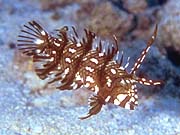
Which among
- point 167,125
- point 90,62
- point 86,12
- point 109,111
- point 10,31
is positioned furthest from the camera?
point 86,12

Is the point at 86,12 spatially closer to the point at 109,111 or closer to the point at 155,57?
the point at 155,57

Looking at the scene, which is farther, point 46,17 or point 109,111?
point 46,17

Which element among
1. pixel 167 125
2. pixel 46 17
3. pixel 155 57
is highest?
pixel 46 17

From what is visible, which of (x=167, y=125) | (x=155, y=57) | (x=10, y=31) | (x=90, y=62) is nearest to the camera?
(x=90, y=62)

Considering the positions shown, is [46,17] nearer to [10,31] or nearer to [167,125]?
[10,31]

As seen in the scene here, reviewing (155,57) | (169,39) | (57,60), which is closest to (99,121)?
(57,60)

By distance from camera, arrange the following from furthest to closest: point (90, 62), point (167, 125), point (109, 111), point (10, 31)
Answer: point (10, 31) < point (109, 111) < point (167, 125) < point (90, 62)

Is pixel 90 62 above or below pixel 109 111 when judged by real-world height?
above

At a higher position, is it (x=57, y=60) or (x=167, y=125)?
(x=57, y=60)

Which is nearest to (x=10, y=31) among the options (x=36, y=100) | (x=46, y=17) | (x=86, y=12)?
(x=46, y=17)
